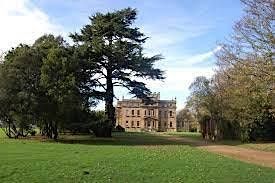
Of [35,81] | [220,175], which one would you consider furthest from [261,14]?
[35,81]

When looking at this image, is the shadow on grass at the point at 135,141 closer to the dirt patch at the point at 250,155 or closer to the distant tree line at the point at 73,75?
the distant tree line at the point at 73,75

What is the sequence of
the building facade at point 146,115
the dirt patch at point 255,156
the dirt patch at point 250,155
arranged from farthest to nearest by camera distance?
1. the building facade at point 146,115
2. the dirt patch at point 250,155
3. the dirt patch at point 255,156

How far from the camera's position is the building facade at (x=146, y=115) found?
446ft

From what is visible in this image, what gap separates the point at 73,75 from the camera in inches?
1618

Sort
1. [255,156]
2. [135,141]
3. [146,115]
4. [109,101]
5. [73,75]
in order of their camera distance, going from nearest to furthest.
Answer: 1. [255,156]
2. [73,75]
3. [135,141]
4. [109,101]
5. [146,115]

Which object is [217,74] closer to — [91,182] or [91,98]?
[91,98]

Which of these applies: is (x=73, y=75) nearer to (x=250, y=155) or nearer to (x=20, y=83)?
(x=20, y=83)

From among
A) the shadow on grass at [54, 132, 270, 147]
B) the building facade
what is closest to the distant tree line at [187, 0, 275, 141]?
the shadow on grass at [54, 132, 270, 147]

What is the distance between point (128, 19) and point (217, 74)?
38.6 ft

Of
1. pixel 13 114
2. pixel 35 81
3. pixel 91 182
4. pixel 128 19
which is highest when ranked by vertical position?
pixel 128 19

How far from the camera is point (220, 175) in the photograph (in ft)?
52.2

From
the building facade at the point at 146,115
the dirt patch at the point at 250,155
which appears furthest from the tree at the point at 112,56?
the building facade at the point at 146,115

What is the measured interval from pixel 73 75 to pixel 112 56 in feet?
28.6

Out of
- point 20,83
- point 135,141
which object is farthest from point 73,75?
point 135,141
